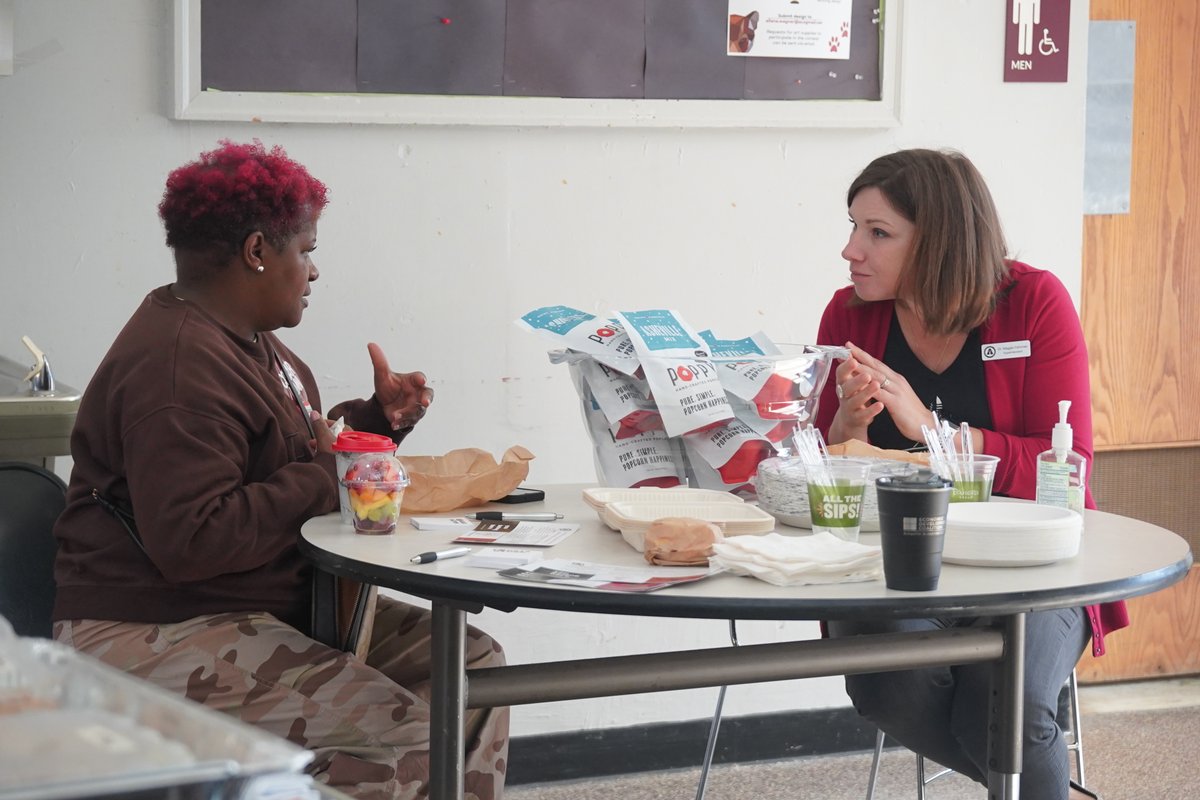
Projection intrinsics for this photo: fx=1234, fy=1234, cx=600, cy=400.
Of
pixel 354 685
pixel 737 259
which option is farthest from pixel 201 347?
pixel 737 259

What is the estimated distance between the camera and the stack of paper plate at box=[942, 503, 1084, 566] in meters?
1.42

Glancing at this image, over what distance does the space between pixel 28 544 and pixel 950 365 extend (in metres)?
1.57

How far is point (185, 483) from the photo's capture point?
1603mm

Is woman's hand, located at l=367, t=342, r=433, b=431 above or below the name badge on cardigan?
below

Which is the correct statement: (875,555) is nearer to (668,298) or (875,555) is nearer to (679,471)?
(679,471)

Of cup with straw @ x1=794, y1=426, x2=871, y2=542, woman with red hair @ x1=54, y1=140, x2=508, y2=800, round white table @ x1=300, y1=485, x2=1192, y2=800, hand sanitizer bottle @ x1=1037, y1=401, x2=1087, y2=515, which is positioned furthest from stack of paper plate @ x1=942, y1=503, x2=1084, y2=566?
woman with red hair @ x1=54, y1=140, x2=508, y2=800

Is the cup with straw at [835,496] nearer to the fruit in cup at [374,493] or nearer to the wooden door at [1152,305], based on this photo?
the fruit in cup at [374,493]

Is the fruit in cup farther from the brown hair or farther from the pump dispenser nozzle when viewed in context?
the brown hair

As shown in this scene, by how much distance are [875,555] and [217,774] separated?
36.9 inches

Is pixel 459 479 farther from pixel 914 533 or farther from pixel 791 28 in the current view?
pixel 791 28

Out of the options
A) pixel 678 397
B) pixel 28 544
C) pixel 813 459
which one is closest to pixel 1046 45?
pixel 678 397

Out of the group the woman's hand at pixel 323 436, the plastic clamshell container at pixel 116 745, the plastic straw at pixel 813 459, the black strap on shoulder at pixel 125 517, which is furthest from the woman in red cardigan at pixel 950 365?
the plastic clamshell container at pixel 116 745

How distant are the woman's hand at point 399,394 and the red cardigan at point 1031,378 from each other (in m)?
0.96

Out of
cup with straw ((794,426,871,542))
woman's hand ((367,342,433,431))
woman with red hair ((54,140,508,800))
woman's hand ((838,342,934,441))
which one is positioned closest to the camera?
cup with straw ((794,426,871,542))
